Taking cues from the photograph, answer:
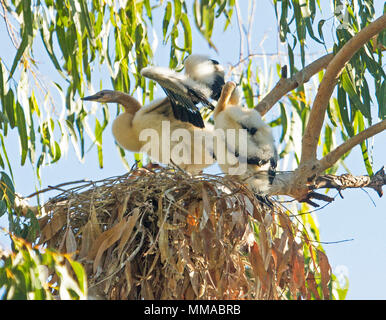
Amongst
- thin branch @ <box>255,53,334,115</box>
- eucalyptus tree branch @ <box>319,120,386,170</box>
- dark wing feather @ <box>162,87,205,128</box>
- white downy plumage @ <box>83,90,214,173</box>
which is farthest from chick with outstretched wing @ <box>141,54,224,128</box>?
eucalyptus tree branch @ <box>319,120,386,170</box>

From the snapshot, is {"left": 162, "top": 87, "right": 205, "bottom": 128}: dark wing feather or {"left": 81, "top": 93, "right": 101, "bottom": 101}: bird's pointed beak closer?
{"left": 162, "top": 87, "right": 205, "bottom": 128}: dark wing feather

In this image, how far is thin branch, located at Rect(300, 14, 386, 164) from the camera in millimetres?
3707

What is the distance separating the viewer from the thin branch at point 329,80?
3.71m

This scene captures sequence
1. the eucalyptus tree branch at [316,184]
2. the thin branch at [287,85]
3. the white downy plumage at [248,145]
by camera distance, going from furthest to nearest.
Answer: the thin branch at [287,85] < the white downy plumage at [248,145] < the eucalyptus tree branch at [316,184]

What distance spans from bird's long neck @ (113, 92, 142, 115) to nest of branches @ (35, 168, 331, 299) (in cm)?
142

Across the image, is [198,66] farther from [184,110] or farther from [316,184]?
[316,184]

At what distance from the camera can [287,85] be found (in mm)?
4594

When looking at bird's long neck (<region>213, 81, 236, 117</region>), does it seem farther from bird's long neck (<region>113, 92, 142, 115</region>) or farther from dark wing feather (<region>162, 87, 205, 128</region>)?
bird's long neck (<region>113, 92, 142, 115</region>)

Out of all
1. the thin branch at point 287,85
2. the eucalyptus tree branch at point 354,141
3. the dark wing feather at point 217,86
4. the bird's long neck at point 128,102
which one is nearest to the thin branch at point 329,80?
the eucalyptus tree branch at point 354,141

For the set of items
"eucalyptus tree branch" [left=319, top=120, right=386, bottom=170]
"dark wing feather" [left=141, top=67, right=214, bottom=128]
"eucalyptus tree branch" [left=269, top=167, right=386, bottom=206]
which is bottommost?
"eucalyptus tree branch" [left=269, top=167, right=386, bottom=206]

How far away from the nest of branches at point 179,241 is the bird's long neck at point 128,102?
1.42 m

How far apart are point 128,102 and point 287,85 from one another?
3.56 ft

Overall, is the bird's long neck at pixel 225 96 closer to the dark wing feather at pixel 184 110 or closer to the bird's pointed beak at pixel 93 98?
the dark wing feather at pixel 184 110
